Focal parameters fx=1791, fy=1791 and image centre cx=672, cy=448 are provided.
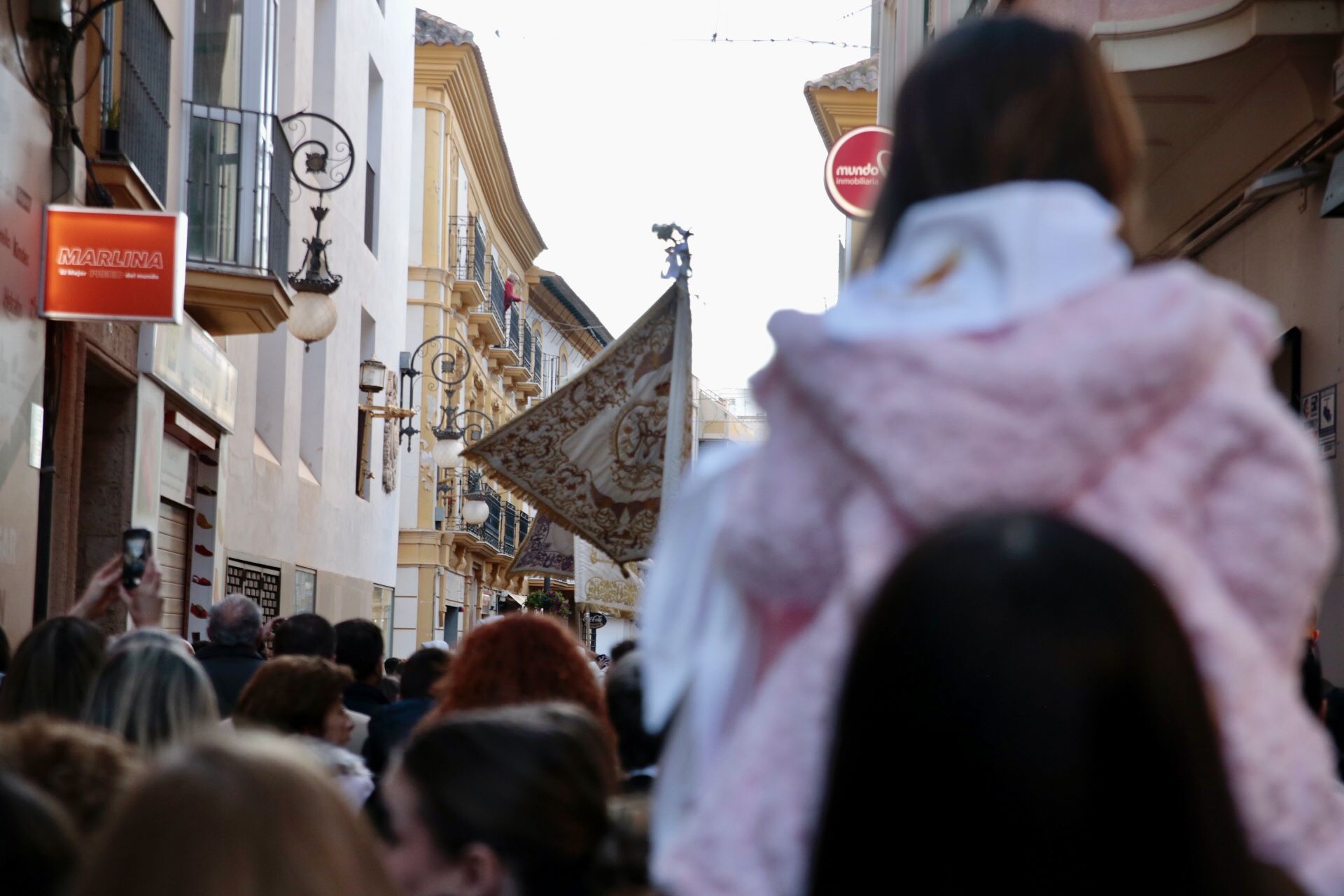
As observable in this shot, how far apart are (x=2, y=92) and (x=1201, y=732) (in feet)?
31.4

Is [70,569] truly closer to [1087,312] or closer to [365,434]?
[1087,312]

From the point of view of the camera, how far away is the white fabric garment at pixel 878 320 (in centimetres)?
166

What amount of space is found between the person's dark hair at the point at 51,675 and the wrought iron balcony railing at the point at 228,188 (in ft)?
33.1

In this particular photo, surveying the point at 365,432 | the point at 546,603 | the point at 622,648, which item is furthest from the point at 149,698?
the point at 546,603

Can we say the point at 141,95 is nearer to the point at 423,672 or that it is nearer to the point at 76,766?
the point at 423,672

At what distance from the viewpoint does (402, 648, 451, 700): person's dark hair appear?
6719mm

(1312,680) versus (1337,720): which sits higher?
(1312,680)

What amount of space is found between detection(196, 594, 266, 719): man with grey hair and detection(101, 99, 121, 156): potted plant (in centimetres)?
545

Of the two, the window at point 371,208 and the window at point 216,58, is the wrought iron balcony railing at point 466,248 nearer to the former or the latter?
the window at point 371,208

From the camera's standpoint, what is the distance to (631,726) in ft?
15.7

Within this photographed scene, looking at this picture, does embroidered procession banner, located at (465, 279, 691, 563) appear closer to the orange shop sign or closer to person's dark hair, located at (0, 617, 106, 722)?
the orange shop sign

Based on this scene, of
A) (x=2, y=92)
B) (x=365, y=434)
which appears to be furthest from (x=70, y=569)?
(x=365, y=434)

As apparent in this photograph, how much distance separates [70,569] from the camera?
11.4 m

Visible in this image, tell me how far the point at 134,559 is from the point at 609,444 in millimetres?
2680
